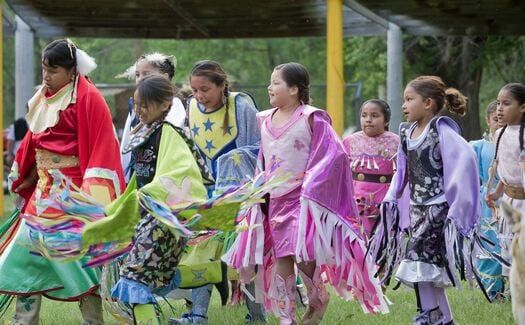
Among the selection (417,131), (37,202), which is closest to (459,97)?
(417,131)

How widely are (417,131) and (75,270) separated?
2.30 metres

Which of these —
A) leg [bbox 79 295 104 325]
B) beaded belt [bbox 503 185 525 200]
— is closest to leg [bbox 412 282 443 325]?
beaded belt [bbox 503 185 525 200]

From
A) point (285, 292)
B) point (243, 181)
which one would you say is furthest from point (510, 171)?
point (285, 292)

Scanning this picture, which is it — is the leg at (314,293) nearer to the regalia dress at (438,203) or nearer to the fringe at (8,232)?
the regalia dress at (438,203)

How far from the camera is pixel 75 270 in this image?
6270mm

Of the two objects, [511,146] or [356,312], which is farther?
[511,146]

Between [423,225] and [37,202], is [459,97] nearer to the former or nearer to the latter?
[423,225]

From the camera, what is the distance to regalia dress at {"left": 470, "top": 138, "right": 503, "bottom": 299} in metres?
8.72

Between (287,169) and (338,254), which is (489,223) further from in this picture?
(287,169)

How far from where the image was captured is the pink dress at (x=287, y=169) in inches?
260

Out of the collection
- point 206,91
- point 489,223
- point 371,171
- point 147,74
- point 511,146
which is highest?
point 147,74

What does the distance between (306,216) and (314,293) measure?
51 centimetres

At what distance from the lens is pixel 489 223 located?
30.0 feet

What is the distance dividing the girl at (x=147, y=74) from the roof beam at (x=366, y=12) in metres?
6.77
